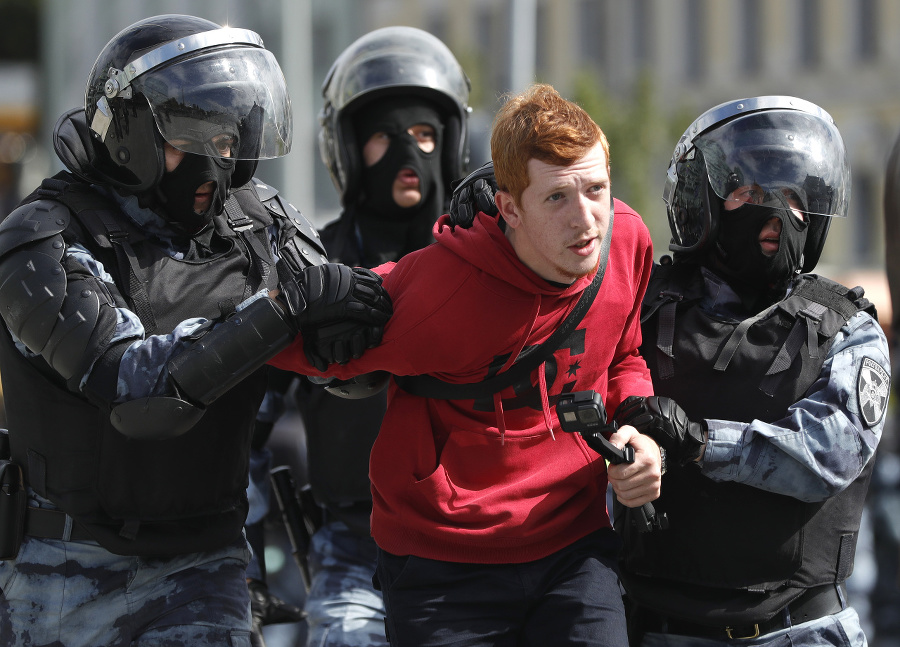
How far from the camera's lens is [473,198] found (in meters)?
2.99

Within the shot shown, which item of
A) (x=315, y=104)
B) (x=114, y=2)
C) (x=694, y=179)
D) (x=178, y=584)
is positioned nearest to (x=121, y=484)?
(x=178, y=584)

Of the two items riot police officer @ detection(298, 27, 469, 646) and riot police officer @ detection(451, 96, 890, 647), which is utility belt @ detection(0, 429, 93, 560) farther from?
riot police officer @ detection(451, 96, 890, 647)

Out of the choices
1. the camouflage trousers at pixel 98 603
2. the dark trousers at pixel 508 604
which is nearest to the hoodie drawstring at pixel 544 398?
the dark trousers at pixel 508 604

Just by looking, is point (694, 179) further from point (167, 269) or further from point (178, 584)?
point (178, 584)

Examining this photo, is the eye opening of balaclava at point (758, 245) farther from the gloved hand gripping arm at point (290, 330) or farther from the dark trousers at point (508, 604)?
the gloved hand gripping arm at point (290, 330)

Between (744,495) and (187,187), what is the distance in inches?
63.6

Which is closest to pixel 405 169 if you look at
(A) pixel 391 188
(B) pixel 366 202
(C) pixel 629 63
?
(A) pixel 391 188

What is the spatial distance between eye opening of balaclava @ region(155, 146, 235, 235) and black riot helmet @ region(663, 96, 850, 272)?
127cm

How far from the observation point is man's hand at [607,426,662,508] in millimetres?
2791

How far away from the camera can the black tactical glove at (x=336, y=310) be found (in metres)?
2.73

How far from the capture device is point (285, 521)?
169 inches

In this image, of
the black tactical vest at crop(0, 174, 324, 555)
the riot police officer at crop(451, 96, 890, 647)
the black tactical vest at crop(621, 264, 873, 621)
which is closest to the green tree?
the riot police officer at crop(451, 96, 890, 647)

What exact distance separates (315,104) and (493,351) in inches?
420

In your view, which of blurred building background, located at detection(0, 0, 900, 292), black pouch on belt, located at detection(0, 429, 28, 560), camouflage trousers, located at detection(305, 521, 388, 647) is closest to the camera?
black pouch on belt, located at detection(0, 429, 28, 560)
